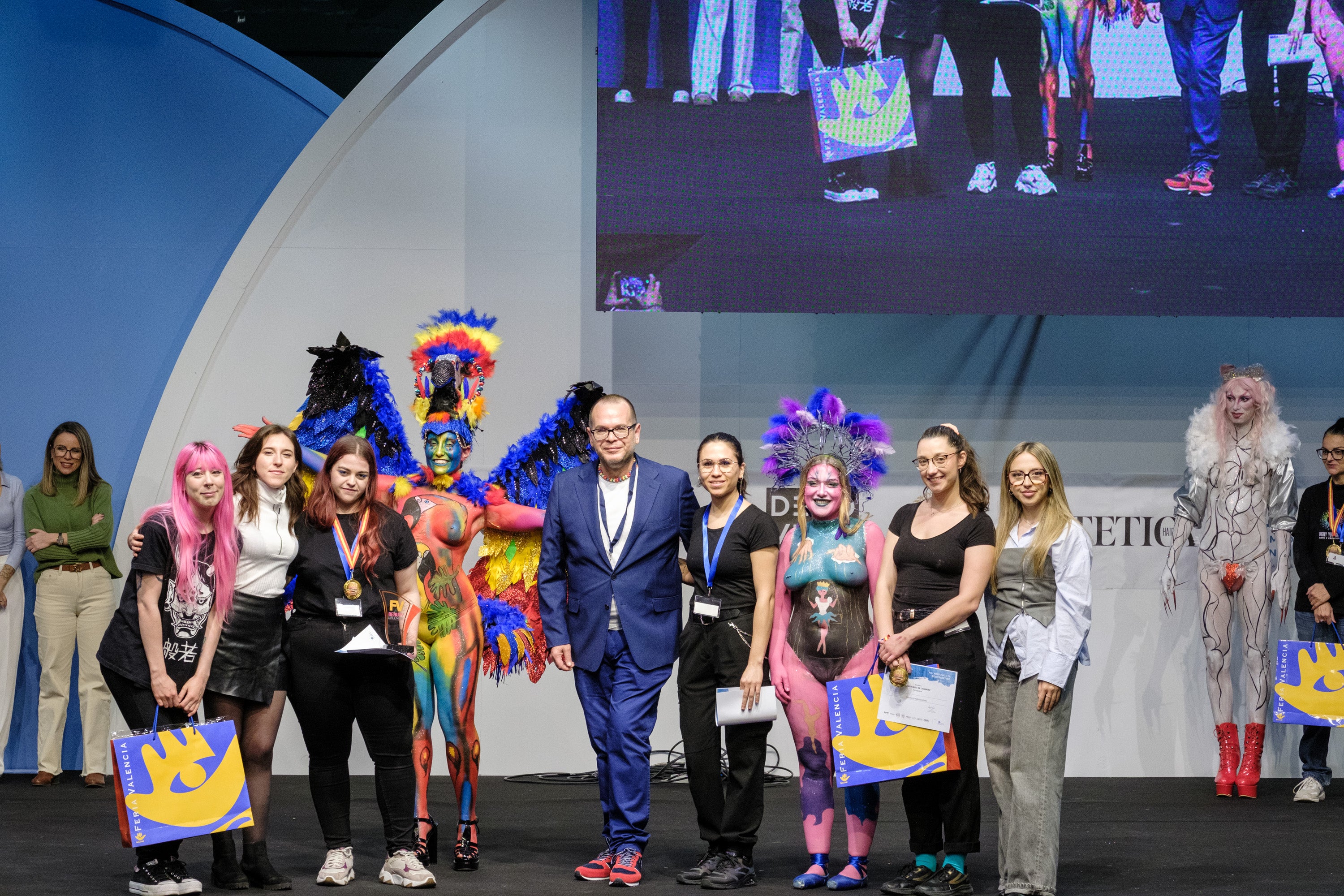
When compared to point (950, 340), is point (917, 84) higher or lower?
higher

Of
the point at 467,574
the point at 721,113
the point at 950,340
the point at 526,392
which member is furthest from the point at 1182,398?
the point at 467,574

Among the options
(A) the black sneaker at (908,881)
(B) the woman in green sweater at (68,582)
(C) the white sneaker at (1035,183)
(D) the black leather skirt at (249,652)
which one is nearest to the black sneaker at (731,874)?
(A) the black sneaker at (908,881)

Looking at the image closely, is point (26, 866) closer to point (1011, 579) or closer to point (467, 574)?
point (467, 574)

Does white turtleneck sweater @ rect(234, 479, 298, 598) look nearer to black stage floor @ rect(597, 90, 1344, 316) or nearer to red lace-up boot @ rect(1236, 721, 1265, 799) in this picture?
black stage floor @ rect(597, 90, 1344, 316)

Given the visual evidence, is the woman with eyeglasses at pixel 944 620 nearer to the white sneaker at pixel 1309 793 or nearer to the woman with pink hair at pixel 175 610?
the woman with pink hair at pixel 175 610

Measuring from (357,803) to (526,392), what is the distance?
6.96 feet

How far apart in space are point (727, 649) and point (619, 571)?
16.8 inches

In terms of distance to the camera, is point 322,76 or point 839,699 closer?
point 839,699

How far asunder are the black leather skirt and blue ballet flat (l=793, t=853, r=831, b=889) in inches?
67.7

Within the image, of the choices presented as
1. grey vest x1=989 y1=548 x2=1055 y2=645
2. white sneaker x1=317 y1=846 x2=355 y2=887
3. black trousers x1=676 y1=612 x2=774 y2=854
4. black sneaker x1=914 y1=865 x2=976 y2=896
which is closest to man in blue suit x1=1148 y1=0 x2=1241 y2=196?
grey vest x1=989 y1=548 x2=1055 y2=645

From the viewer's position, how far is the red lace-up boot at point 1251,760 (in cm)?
625

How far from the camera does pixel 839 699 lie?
4172 millimetres

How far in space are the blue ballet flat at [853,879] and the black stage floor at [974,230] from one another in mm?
2529

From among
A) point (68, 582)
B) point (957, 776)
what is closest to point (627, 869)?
point (957, 776)
